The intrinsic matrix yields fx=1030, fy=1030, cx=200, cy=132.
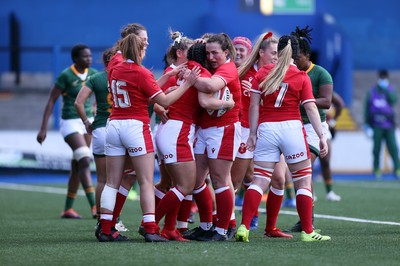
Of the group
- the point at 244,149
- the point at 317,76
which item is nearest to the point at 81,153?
the point at 244,149

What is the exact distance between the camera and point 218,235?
9719mm

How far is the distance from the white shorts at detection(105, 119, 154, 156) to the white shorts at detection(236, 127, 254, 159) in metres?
1.21

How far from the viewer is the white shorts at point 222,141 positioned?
9.59 meters

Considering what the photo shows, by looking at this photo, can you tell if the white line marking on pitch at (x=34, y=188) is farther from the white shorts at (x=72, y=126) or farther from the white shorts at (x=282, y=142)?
the white shorts at (x=282, y=142)

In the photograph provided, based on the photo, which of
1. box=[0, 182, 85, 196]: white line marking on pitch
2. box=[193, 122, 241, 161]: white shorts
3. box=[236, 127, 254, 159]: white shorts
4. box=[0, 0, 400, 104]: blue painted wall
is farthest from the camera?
box=[0, 0, 400, 104]: blue painted wall

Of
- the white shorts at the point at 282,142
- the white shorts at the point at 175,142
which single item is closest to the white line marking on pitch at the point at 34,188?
the white shorts at the point at 175,142

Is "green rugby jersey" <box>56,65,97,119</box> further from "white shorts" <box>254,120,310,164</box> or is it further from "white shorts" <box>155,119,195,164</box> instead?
"white shorts" <box>254,120,310,164</box>

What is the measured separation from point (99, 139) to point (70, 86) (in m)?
2.37

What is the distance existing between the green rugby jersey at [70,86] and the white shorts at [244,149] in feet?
10.7

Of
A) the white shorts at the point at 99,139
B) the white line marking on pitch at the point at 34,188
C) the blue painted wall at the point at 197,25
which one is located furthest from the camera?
the blue painted wall at the point at 197,25

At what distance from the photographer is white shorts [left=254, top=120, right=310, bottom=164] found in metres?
9.44

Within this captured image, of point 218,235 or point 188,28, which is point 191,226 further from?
point 188,28

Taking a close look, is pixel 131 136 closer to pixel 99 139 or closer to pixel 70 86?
pixel 99 139

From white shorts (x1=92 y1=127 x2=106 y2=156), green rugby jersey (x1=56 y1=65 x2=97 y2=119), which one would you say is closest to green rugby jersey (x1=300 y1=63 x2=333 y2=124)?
white shorts (x1=92 y1=127 x2=106 y2=156)
